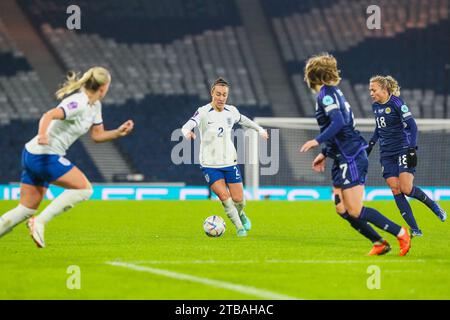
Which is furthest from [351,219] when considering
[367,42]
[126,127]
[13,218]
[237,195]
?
[367,42]

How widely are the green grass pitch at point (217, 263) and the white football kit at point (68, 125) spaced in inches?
44.9

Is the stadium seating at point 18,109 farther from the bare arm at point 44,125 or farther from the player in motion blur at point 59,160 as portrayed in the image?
the bare arm at point 44,125

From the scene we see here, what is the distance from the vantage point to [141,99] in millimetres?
33562

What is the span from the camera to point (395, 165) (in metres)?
12.2

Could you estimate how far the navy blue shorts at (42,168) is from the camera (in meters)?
8.68

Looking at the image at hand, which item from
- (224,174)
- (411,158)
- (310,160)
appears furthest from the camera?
(310,160)

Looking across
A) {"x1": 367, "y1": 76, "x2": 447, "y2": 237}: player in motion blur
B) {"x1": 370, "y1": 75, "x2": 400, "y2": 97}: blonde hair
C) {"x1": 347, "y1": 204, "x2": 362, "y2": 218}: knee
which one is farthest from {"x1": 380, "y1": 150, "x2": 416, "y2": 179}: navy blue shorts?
{"x1": 347, "y1": 204, "x2": 362, "y2": 218}: knee

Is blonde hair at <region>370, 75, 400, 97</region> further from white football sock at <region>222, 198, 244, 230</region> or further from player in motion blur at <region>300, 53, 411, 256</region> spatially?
player in motion blur at <region>300, 53, 411, 256</region>

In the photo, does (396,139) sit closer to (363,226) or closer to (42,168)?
(363,226)

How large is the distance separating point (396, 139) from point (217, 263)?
4.53 metres

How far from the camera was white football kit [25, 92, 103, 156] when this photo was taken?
8672 mm

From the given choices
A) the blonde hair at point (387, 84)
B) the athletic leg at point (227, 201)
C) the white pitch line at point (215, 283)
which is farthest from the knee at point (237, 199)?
the white pitch line at point (215, 283)
